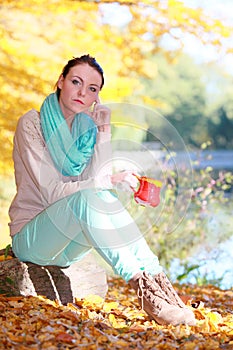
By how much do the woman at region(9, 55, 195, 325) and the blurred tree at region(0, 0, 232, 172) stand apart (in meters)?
1.54

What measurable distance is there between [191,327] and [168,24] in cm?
247

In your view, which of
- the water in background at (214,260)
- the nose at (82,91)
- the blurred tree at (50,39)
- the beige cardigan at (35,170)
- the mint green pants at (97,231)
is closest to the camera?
the mint green pants at (97,231)

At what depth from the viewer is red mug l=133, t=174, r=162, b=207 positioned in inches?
77.9

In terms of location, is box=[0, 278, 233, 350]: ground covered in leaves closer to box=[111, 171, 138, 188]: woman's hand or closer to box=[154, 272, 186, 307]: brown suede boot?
box=[154, 272, 186, 307]: brown suede boot

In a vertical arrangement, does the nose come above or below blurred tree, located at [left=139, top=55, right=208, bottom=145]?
below

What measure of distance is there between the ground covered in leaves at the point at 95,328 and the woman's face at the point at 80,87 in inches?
24.4

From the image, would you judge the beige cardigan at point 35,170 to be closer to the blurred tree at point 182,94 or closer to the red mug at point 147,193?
the red mug at point 147,193

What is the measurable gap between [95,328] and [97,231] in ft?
0.87

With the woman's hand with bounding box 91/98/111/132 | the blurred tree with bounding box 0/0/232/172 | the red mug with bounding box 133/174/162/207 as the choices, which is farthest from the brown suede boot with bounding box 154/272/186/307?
the blurred tree with bounding box 0/0/232/172

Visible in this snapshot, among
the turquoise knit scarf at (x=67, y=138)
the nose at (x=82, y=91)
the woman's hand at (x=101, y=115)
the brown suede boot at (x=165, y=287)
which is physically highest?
the nose at (x=82, y=91)

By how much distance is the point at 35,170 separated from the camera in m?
2.05

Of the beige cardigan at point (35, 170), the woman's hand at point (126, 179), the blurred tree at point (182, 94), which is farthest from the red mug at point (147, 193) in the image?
the blurred tree at point (182, 94)

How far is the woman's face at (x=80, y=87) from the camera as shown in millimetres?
2156

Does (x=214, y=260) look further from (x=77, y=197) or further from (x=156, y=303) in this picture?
(x=77, y=197)
